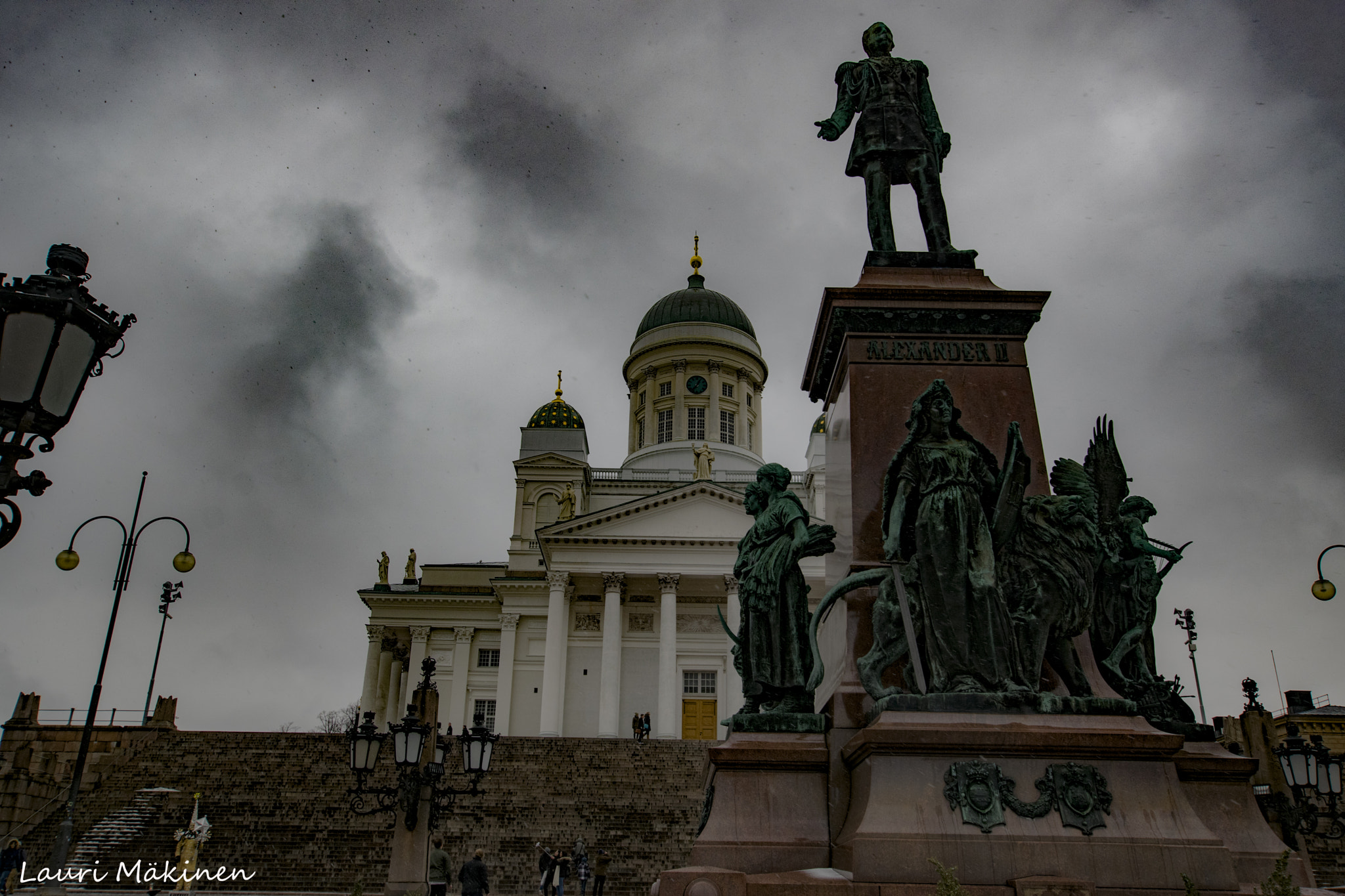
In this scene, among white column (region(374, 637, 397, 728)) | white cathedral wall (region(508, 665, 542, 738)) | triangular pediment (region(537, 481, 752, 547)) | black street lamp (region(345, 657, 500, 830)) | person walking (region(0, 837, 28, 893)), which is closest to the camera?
black street lamp (region(345, 657, 500, 830))

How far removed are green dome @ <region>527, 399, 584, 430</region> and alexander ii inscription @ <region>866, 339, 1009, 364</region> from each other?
201 feet

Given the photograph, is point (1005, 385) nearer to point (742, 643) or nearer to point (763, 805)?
point (742, 643)

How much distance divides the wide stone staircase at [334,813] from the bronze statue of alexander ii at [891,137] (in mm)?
19677

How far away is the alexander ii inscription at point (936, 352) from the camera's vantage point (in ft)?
23.6

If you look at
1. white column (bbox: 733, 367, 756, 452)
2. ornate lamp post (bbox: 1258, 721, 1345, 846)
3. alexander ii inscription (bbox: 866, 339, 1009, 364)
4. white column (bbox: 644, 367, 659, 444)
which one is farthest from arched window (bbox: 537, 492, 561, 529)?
alexander ii inscription (bbox: 866, 339, 1009, 364)

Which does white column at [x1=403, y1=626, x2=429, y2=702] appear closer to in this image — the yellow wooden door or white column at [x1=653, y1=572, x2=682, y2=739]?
white column at [x1=653, y1=572, x2=682, y2=739]

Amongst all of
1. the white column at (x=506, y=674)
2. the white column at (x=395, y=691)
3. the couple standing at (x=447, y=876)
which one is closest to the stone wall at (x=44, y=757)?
the couple standing at (x=447, y=876)

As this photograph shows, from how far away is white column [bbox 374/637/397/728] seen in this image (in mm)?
62906

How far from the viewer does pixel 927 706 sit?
5434 millimetres

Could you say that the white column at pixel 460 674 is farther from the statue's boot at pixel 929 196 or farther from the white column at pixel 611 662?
the statue's boot at pixel 929 196

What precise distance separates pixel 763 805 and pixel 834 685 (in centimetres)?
98

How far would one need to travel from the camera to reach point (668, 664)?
165ft

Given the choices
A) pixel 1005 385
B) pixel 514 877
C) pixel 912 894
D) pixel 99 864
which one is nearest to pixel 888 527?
pixel 1005 385

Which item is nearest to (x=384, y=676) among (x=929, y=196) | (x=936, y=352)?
(x=929, y=196)
